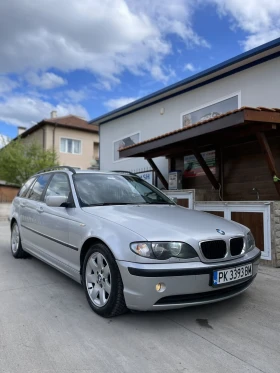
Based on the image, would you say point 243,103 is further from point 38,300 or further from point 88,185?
point 38,300

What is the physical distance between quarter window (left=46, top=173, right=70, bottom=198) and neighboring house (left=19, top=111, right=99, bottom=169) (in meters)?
20.2

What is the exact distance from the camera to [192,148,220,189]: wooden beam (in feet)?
25.3

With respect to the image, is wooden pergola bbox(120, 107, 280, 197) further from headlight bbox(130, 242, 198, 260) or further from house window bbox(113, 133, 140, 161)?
headlight bbox(130, 242, 198, 260)

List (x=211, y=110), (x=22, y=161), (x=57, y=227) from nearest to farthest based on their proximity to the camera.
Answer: (x=57, y=227), (x=211, y=110), (x=22, y=161)

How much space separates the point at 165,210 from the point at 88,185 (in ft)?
3.66

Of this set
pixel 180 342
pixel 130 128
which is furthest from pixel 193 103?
pixel 180 342

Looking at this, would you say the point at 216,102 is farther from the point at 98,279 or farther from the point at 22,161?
the point at 22,161

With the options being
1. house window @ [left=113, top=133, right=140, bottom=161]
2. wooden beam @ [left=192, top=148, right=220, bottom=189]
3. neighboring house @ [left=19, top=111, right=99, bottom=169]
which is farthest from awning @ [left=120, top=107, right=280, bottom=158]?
neighboring house @ [left=19, top=111, right=99, bottom=169]

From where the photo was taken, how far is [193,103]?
29.8ft

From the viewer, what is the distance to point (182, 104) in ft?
31.2

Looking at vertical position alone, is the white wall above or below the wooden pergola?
above

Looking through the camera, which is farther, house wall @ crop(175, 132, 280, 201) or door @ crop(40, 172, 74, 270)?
house wall @ crop(175, 132, 280, 201)

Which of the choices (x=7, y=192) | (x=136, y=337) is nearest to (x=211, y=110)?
(x=136, y=337)

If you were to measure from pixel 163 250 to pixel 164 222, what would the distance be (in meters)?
0.44
